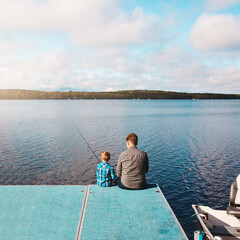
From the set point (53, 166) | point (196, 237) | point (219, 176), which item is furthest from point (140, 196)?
point (53, 166)

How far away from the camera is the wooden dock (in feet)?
15.7

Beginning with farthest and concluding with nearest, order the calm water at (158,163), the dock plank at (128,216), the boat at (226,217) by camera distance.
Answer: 1. the calm water at (158,163)
2. the boat at (226,217)
3. the dock plank at (128,216)

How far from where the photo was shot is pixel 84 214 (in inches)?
216

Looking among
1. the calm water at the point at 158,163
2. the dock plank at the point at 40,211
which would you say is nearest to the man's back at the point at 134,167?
the dock plank at the point at 40,211

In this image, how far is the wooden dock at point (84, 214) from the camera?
189 inches

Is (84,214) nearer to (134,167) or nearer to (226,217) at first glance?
(134,167)

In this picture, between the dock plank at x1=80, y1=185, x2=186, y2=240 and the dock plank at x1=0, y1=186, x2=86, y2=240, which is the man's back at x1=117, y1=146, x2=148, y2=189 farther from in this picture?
the dock plank at x1=0, y1=186, x2=86, y2=240

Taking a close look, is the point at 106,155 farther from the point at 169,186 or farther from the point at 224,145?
the point at 224,145

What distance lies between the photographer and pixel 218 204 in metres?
12.8

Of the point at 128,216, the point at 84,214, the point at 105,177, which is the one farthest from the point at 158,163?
the point at 84,214

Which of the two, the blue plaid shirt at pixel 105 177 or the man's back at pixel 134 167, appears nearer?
the man's back at pixel 134 167

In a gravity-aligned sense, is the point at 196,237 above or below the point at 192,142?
above

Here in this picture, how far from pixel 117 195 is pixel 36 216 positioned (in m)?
2.17

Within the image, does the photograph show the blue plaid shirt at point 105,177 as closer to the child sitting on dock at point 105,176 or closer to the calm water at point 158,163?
the child sitting on dock at point 105,176
